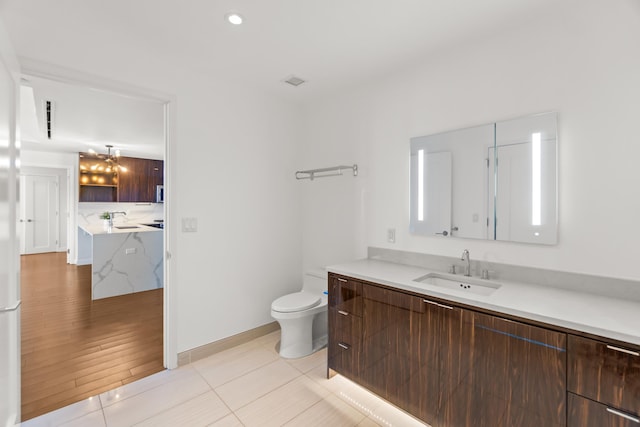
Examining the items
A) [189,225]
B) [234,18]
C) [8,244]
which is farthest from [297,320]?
[234,18]

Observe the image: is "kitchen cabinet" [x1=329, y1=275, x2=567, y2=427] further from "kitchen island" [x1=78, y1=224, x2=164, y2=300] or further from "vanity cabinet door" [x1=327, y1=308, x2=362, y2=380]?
"kitchen island" [x1=78, y1=224, x2=164, y2=300]

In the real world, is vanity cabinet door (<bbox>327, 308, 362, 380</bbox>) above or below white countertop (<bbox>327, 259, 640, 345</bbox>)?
below

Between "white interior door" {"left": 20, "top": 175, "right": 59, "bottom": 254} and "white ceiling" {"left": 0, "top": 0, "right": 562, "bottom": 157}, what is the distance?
719cm

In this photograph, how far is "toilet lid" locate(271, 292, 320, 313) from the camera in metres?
2.51

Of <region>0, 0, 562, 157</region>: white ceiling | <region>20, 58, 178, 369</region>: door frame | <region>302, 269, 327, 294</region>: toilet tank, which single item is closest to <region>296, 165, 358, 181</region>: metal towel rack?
<region>0, 0, 562, 157</region>: white ceiling

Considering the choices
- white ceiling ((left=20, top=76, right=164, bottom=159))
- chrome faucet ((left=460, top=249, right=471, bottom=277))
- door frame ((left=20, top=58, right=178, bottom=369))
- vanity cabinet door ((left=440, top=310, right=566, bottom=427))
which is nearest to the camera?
vanity cabinet door ((left=440, top=310, right=566, bottom=427))

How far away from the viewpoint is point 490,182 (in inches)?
78.4

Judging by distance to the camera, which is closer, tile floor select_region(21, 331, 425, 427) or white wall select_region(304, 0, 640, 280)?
white wall select_region(304, 0, 640, 280)

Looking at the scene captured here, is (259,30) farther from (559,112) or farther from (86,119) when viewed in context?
(86,119)

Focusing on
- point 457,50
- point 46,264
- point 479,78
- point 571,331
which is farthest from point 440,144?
point 46,264

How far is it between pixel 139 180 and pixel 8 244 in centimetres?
655

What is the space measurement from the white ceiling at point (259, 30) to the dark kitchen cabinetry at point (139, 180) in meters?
5.78

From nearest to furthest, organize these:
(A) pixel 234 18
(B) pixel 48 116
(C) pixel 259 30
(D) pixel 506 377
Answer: (D) pixel 506 377, (A) pixel 234 18, (C) pixel 259 30, (B) pixel 48 116

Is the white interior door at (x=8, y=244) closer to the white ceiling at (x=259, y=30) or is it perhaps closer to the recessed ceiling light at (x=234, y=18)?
the white ceiling at (x=259, y=30)
